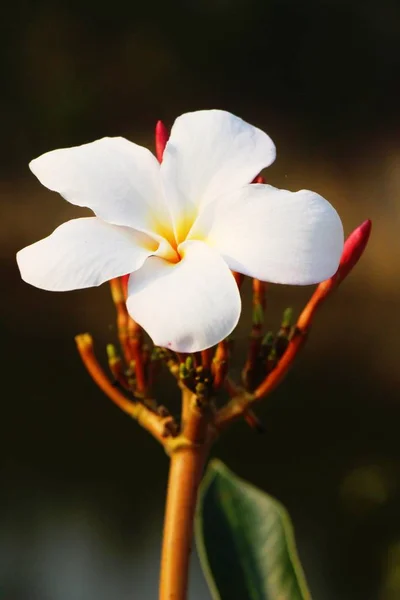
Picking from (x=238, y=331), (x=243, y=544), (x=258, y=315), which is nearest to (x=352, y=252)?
(x=258, y=315)

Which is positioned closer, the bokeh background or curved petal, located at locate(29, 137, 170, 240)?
curved petal, located at locate(29, 137, 170, 240)

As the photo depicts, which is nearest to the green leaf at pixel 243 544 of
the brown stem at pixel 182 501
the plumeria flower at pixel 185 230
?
the brown stem at pixel 182 501

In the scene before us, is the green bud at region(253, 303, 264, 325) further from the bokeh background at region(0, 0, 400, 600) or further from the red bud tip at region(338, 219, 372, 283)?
the bokeh background at region(0, 0, 400, 600)

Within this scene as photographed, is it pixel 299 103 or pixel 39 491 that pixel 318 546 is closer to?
pixel 39 491

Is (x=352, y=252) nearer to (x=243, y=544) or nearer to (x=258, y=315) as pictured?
(x=258, y=315)

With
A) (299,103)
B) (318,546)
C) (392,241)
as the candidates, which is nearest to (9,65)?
(299,103)

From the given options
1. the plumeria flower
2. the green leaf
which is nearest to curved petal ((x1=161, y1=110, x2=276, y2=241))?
the plumeria flower

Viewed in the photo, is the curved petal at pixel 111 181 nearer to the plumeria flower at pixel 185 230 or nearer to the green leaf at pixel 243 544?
the plumeria flower at pixel 185 230
